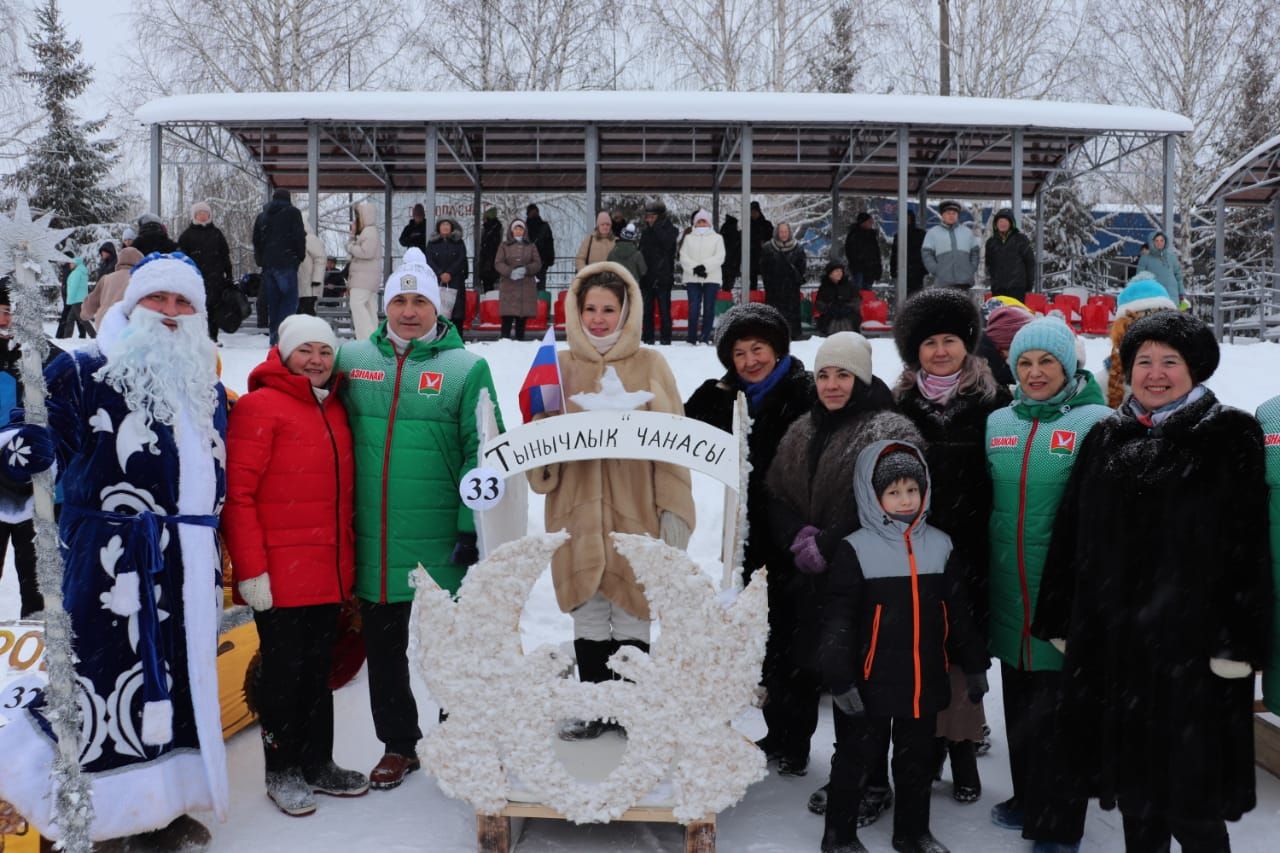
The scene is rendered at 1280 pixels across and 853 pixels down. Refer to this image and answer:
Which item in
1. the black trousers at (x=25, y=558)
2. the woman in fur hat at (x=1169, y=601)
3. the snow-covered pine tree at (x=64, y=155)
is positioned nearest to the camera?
the woman in fur hat at (x=1169, y=601)

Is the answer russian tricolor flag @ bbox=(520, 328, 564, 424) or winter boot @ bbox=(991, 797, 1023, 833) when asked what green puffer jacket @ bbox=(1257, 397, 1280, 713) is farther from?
russian tricolor flag @ bbox=(520, 328, 564, 424)

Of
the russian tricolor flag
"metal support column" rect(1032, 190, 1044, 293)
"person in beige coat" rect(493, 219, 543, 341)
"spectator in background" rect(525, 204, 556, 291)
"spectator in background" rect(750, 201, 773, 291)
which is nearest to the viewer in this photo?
the russian tricolor flag

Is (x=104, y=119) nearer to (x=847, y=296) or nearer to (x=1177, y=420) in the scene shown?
(x=847, y=296)

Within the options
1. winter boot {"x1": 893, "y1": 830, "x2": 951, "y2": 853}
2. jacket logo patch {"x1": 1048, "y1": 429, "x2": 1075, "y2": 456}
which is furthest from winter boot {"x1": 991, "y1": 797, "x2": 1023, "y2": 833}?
jacket logo patch {"x1": 1048, "y1": 429, "x2": 1075, "y2": 456}

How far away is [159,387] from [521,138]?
13075 mm

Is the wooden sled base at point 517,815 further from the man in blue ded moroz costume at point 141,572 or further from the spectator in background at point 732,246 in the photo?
the spectator in background at point 732,246

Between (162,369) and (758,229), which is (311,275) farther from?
(162,369)

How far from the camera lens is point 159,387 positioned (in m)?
3.45

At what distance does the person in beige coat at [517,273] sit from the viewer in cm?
1311

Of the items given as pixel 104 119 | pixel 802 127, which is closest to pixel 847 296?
pixel 802 127

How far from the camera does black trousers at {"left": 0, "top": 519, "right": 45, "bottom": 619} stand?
17.6 ft

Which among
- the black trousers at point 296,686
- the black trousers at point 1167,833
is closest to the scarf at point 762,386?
the black trousers at point 296,686

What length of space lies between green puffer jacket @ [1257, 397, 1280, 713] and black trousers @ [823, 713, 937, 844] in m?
1.03

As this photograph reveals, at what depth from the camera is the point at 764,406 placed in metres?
4.17
